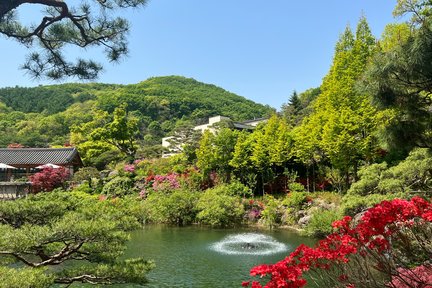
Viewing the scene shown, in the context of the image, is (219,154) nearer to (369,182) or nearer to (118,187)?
(118,187)

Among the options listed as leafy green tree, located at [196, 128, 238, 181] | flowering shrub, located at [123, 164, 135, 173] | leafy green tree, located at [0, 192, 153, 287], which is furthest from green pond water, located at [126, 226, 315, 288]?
flowering shrub, located at [123, 164, 135, 173]

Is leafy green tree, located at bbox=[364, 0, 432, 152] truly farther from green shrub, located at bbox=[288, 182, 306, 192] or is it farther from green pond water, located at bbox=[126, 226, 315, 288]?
green shrub, located at bbox=[288, 182, 306, 192]

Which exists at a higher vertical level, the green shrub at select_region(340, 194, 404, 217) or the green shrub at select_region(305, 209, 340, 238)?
the green shrub at select_region(340, 194, 404, 217)

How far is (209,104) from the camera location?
189ft

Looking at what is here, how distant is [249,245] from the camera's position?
1158 centimetres

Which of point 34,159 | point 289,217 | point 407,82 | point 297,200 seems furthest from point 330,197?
point 34,159

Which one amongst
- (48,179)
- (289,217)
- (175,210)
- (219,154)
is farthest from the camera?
(48,179)

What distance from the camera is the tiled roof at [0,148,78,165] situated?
23.9 m

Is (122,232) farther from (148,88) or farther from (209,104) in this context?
(148,88)

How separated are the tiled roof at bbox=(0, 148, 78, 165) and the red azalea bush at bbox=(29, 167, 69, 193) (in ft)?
8.99

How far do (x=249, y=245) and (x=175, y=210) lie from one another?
5551 mm

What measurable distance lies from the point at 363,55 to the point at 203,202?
986 centimetres

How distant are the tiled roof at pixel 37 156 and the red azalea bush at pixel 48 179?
2741mm

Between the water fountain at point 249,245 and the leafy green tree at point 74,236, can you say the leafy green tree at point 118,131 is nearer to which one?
the water fountain at point 249,245
